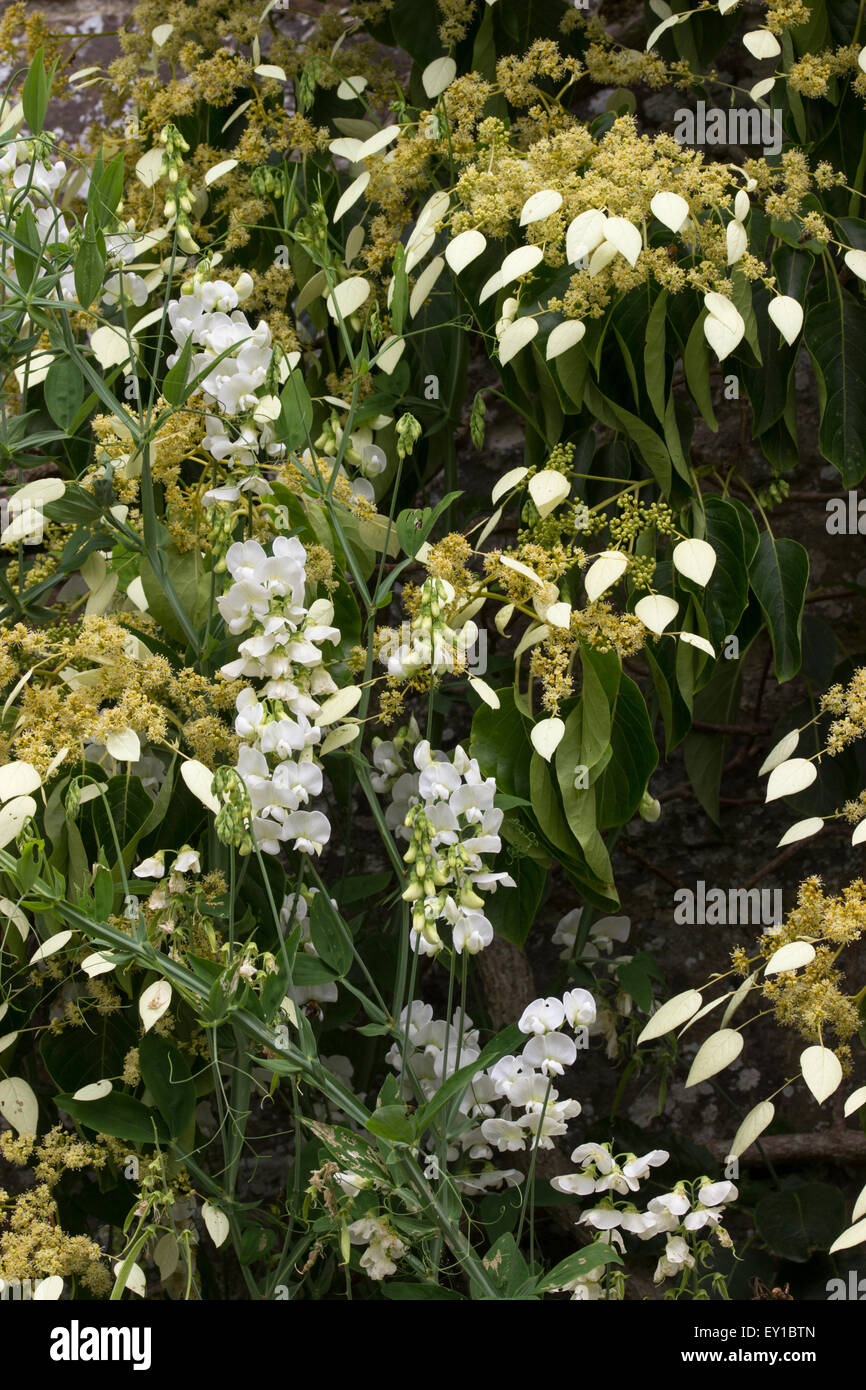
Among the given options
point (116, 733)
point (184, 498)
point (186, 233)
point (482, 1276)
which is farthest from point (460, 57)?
point (482, 1276)

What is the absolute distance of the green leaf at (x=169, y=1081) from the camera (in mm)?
1006

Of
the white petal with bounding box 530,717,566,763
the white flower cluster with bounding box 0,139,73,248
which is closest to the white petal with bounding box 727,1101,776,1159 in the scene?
the white petal with bounding box 530,717,566,763

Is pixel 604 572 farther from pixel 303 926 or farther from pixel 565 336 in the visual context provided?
pixel 303 926

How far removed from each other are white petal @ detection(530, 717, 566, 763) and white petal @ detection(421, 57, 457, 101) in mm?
724

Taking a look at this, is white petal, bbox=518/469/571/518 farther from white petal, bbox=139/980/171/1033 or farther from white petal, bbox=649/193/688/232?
white petal, bbox=139/980/171/1033

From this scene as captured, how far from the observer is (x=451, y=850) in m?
0.89

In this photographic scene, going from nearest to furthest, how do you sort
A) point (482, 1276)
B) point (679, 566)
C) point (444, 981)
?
point (482, 1276)
point (679, 566)
point (444, 981)

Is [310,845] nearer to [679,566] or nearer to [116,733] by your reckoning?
[116,733]

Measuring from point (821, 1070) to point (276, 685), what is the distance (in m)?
0.52

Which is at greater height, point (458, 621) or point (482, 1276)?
point (458, 621)

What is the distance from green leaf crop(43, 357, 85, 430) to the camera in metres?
1.04

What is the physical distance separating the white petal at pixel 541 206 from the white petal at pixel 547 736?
16.4 inches

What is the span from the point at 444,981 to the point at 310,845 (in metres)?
0.67

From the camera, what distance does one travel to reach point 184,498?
1.09 meters
